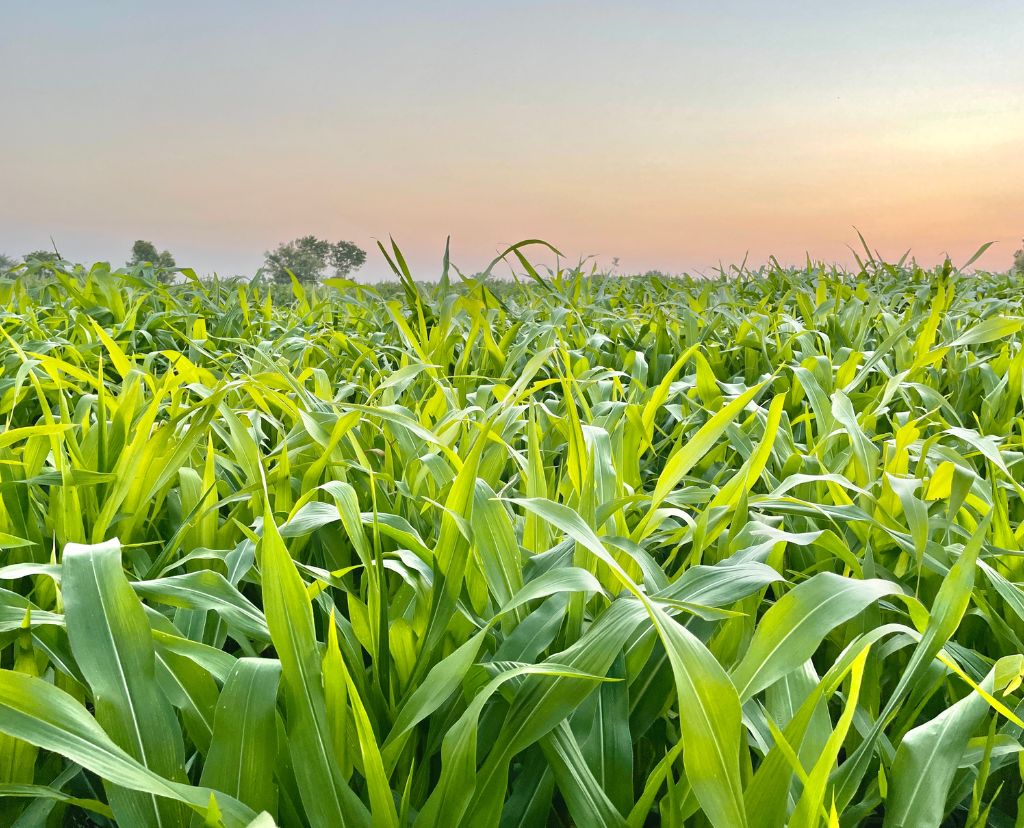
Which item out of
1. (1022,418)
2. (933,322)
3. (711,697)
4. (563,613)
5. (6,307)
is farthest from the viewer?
(6,307)

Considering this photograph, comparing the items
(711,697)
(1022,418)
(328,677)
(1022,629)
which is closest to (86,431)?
(328,677)

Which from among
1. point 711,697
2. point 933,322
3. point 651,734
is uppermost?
point 933,322

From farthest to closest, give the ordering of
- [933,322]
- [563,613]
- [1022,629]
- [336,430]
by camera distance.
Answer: [933,322], [336,430], [1022,629], [563,613]

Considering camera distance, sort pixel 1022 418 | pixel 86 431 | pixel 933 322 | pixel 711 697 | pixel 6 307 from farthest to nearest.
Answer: pixel 6 307
pixel 933 322
pixel 1022 418
pixel 86 431
pixel 711 697

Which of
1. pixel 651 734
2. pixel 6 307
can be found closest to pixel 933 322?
pixel 651 734

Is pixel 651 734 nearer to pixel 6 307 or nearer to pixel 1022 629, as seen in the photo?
pixel 1022 629

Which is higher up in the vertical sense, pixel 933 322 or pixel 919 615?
pixel 933 322

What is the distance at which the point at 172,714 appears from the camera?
42cm

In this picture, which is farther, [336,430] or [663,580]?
[336,430]

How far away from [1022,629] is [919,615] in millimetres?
179

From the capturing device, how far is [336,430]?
0.73 meters

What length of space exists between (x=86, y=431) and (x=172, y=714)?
640 millimetres

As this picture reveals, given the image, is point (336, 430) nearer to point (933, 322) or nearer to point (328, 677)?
point (328, 677)

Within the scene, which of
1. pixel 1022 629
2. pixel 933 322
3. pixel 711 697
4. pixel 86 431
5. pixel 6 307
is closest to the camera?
pixel 711 697
